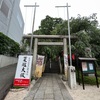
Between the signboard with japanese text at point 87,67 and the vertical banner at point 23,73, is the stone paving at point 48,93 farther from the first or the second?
the signboard with japanese text at point 87,67

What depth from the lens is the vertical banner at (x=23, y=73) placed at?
5.06 m

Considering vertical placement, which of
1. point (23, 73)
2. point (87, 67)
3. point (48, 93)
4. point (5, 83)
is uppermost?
point (87, 67)

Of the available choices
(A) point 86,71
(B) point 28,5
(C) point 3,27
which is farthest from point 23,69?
(C) point 3,27

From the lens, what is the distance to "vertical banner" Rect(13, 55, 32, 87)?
5.06 metres

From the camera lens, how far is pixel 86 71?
5.70m

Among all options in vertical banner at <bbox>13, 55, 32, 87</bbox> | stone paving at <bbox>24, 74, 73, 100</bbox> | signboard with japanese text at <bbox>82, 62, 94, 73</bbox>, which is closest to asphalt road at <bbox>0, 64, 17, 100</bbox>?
vertical banner at <bbox>13, 55, 32, 87</bbox>

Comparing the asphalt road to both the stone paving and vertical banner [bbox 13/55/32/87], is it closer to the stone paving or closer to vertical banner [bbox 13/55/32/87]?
vertical banner [bbox 13/55/32/87]

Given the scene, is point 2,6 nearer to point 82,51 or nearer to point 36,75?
point 36,75

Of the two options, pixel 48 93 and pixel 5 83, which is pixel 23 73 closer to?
pixel 5 83

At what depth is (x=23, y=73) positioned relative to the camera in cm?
516

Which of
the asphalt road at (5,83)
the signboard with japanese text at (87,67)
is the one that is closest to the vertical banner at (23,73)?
the asphalt road at (5,83)

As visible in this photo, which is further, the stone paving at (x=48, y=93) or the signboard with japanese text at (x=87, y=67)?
the signboard with japanese text at (x=87, y=67)

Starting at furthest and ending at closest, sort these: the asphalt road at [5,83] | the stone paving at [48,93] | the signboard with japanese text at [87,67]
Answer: the signboard with japanese text at [87,67], the asphalt road at [5,83], the stone paving at [48,93]

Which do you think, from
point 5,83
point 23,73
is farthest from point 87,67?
point 5,83
